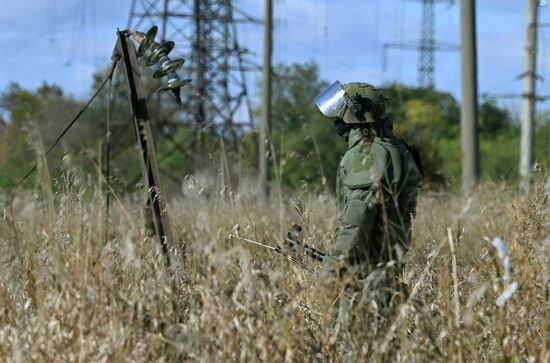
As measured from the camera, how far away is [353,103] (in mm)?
5000

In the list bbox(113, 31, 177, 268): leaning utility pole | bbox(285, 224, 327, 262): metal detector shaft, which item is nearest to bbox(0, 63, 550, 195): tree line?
bbox(113, 31, 177, 268): leaning utility pole

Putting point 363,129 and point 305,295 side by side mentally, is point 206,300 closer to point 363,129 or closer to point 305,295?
point 305,295

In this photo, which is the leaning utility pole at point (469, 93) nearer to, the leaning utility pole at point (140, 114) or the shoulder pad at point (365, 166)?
the leaning utility pole at point (140, 114)

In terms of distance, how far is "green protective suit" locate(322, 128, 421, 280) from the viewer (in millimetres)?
4789

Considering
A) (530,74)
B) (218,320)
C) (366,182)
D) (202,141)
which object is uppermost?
(366,182)

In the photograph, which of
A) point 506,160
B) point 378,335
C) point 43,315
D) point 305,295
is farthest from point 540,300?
point 506,160

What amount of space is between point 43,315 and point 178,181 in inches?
779

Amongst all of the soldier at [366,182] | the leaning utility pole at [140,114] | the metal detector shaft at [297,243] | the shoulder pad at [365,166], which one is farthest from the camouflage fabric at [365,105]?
the leaning utility pole at [140,114]

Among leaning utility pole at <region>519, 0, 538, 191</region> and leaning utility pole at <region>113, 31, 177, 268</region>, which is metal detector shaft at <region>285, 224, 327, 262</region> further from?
leaning utility pole at <region>519, 0, 538, 191</region>

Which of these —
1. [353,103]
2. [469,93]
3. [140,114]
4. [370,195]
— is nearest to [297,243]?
[370,195]

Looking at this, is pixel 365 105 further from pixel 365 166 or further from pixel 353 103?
pixel 365 166

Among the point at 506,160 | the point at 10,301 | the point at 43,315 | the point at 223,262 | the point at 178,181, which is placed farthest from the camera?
the point at 506,160

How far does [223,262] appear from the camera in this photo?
3.51 meters

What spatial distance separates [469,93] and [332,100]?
858 cm
